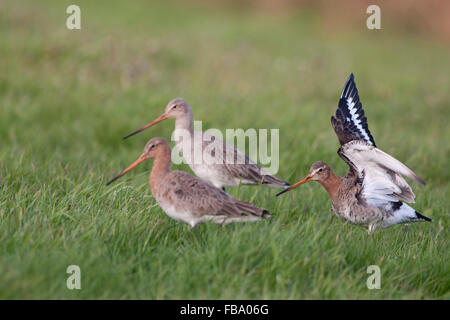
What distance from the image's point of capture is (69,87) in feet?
36.2

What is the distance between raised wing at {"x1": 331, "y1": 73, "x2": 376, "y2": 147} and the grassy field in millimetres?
885

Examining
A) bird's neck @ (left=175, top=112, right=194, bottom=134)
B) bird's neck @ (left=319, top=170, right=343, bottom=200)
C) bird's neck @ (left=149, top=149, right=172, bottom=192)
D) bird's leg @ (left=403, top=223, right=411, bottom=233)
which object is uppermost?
bird's neck @ (left=175, top=112, right=194, bottom=134)

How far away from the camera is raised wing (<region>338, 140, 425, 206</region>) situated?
5551mm

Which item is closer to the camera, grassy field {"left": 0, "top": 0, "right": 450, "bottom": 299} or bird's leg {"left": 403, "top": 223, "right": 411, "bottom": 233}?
grassy field {"left": 0, "top": 0, "right": 450, "bottom": 299}

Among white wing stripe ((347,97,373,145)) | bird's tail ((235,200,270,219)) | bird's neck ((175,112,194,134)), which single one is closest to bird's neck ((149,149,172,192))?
bird's tail ((235,200,270,219))

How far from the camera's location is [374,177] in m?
5.77

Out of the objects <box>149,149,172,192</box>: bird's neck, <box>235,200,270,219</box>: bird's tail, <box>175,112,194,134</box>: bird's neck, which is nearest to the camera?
<box>235,200,270,219</box>: bird's tail

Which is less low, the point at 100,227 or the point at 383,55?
the point at 383,55

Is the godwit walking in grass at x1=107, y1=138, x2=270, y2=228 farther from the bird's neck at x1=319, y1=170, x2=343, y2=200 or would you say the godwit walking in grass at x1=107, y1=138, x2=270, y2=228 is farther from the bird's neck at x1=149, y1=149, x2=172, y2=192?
the bird's neck at x1=319, y1=170, x2=343, y2=200

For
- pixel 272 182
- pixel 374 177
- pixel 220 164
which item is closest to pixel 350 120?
pixel 374 177

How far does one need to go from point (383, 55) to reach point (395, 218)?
15190mm

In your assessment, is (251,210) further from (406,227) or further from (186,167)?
(186,167)

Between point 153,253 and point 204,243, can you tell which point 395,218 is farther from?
point 153,253

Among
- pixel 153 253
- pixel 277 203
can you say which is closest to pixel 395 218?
pixel 277 203
